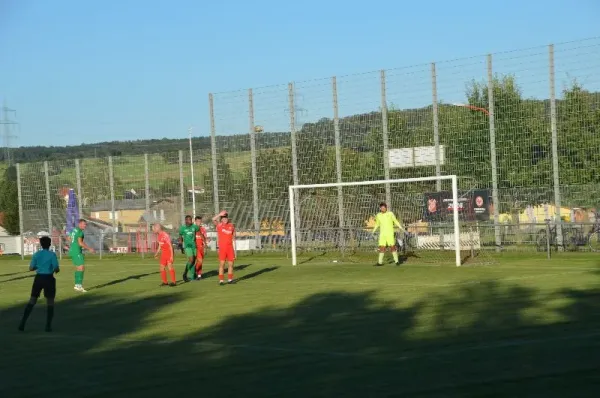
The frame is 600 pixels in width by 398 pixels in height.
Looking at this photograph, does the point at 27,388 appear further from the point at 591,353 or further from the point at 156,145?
the point at 156,145

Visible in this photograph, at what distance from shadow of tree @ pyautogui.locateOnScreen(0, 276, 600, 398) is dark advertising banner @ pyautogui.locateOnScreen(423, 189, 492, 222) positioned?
1513cm

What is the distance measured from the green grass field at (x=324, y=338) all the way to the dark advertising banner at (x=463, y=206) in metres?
8.14

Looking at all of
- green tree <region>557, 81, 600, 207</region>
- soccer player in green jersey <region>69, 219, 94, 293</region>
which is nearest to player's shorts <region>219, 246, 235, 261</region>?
soccer player in green jersey <region>69, 219, 94, 293</region>

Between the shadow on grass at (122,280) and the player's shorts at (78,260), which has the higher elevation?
the player's shorts at (78,260)

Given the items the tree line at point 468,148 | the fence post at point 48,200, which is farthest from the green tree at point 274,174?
the fence post at point 48,200

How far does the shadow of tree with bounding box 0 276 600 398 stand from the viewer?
11.8 metres

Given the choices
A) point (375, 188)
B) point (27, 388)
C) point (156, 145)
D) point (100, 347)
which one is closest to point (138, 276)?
point (375, 188)

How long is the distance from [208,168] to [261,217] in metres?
4.90

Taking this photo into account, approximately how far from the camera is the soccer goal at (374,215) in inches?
1412

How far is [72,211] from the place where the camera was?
172ft

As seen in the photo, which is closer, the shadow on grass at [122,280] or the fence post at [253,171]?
the shadow on grass at [122,280]

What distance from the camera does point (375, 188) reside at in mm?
39781

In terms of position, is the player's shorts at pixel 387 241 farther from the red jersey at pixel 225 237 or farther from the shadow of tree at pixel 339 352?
the shadow of tree at pixel 339 352

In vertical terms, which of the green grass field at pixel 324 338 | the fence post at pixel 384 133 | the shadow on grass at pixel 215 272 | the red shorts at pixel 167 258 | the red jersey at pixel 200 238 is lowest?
the shadow on grass at pixel 215 272
